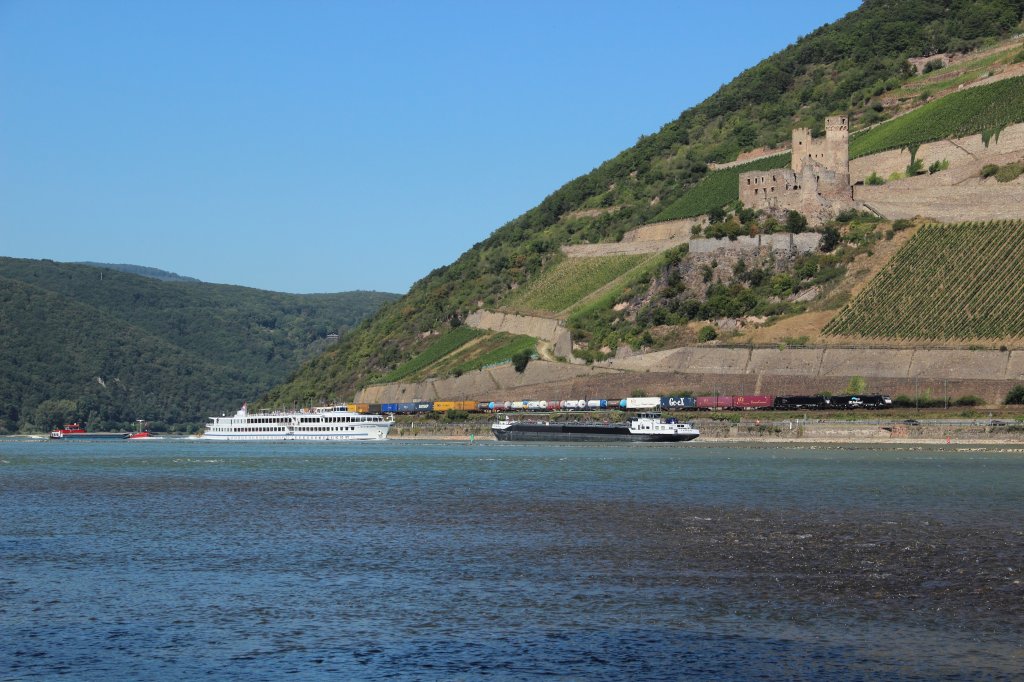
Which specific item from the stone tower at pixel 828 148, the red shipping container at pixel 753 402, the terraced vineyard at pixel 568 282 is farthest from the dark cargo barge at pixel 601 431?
the stone tower at pixel 828 148

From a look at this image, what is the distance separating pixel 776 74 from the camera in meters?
179

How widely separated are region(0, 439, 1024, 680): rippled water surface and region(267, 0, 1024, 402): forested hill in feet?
304

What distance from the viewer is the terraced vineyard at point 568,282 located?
136 meters

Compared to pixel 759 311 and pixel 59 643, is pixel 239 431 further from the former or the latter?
pixel 59 643

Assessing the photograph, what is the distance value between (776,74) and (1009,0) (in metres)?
27.6

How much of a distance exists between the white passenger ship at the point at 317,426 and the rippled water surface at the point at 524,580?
61157 millimetres

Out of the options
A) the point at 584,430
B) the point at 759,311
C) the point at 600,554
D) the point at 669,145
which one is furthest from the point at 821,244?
the point at 600,554

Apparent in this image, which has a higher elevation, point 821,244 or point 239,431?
point 821,244

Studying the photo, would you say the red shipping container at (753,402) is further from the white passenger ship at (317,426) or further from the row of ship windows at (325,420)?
the row of ship windows at (325,420)

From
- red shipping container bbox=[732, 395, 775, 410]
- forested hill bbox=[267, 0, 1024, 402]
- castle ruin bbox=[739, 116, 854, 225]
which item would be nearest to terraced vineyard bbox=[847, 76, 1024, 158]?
castle ruin bbox=[739, 116, 854, 225]

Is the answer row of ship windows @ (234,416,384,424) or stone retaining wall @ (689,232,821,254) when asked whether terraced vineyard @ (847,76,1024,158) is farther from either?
row of ship windows @ (234,416,384,424)

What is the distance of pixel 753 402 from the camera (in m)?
99.0

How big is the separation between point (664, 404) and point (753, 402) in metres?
7.74

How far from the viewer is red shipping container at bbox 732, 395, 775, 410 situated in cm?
9781
